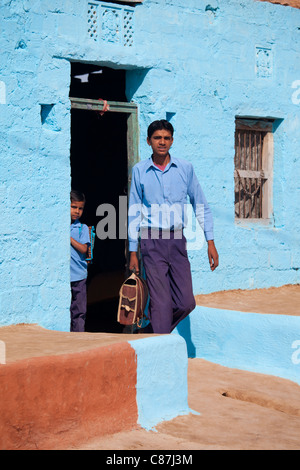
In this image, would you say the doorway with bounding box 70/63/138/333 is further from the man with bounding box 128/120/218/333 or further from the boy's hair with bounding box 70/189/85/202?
the man with bounding box 128/120/218/333

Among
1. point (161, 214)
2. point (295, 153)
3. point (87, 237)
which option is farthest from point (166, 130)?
point (295, 153)

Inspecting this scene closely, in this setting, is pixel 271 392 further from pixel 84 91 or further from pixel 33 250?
pixel 84 91

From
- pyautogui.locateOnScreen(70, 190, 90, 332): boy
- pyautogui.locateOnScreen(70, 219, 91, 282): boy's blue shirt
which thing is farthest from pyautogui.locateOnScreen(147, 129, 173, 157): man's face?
pyautogui.locateOnScreen(70, 219, 91, 282): boy's blue shirt

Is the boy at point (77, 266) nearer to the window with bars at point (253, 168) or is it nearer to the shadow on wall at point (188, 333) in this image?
the shadow on wall at point (188, 333)

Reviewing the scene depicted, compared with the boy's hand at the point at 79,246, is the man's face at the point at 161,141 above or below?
above

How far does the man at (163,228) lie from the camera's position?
20.3ft

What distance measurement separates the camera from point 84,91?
9445 mm

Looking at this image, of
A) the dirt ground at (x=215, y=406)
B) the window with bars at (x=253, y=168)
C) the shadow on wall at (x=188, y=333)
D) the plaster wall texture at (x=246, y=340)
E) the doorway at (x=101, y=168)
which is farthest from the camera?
the doorway at (x=101, y=168)

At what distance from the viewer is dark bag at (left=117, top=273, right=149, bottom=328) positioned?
609 centimetres

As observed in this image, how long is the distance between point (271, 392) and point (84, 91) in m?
4.63

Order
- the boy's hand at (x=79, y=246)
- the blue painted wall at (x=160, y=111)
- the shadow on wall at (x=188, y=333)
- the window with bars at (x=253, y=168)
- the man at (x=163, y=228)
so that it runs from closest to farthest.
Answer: the man at (x=163, y=228) → the blue painted wall at (x=160, y=111) → the boy's hand at (x=79, y=246) → the shadow on wall at (x=188, y=333) → the window with bars at (x=253, y=168)

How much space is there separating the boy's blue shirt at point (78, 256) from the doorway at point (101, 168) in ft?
4.05

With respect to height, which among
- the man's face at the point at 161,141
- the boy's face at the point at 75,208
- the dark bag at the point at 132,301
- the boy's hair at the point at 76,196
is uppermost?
the man's face at the point at 161,141

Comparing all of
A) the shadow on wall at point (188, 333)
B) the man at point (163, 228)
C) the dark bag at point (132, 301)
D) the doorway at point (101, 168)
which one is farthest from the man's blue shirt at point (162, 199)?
the doorway at point (101, 168)
